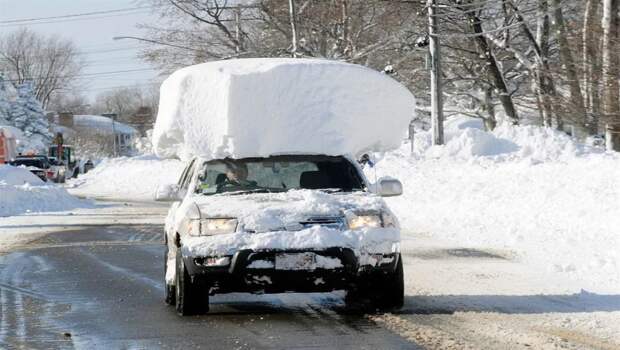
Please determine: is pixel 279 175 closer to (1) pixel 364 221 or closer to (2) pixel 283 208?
(2) pixel 283 208

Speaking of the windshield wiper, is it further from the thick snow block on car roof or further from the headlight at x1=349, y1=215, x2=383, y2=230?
the headlight at x1=349, y1=215, x2=383, y2=230

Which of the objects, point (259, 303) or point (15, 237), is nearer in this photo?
point (259, 303)

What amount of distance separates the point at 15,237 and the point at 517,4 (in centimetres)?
2117

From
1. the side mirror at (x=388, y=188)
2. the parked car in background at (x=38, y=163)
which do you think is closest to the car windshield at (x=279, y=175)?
the side mirror at (x=388, y=188)

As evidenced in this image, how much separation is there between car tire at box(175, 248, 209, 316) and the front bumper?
0.12 meters

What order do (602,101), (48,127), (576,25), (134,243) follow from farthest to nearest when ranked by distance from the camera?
1. (48,127)
2. (576,25)
3. (602,101)
4. (134,243)

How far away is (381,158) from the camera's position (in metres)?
35.8

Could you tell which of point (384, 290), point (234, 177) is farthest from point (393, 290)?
point (234, 177)

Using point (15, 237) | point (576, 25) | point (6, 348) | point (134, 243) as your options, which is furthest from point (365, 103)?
point (576, 25)

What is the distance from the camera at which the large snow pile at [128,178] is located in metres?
54.2

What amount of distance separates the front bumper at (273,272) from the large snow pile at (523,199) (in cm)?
278

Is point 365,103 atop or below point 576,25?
below

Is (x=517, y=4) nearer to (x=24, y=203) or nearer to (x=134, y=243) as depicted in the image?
(x=24, y=203)

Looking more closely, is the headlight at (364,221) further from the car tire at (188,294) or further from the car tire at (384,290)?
the car tire at (188,294)
